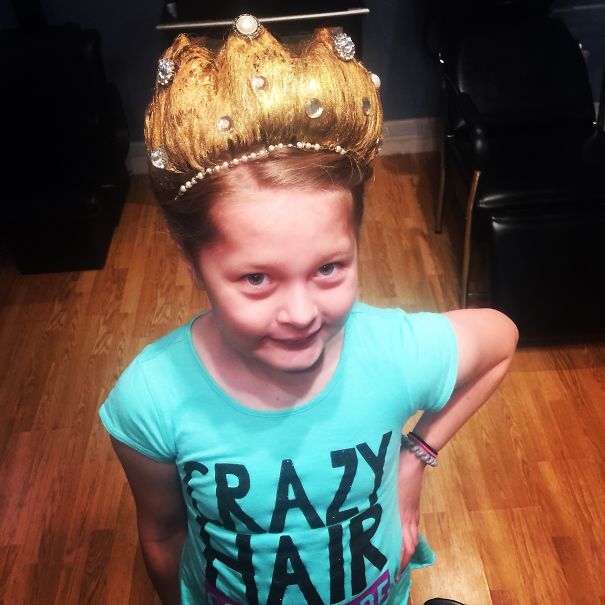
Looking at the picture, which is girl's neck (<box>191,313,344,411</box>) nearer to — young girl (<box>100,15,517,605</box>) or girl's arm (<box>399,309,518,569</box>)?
young girl (<box>100,15,517,605</box>)

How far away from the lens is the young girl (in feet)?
2.07

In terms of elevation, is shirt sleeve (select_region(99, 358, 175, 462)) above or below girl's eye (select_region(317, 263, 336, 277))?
below

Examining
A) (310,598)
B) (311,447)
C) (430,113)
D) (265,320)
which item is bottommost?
(430,113)

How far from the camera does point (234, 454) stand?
0.77 m

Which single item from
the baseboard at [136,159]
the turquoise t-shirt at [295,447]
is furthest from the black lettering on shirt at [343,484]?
the baseboard at [136,159]

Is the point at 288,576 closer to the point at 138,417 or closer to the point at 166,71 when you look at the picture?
the point at 138,417

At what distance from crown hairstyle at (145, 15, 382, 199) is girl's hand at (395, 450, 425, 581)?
555 mm

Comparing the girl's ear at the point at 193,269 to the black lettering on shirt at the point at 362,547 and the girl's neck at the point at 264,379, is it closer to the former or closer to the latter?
the girl's neck at the point at 264,379

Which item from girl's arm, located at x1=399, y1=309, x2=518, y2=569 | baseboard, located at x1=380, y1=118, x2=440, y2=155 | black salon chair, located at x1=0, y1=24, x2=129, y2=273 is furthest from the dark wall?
girl's arm, located at x1=399, y1=309, x2=518, y2=569

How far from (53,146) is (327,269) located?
221 centimetres

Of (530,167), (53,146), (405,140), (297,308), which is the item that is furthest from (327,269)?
(405,140)

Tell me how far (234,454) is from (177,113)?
1.33ft

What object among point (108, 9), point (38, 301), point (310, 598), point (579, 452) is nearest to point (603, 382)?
point (579, 452)

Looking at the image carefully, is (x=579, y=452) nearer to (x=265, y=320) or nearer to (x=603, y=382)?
(x=603, y=382)
